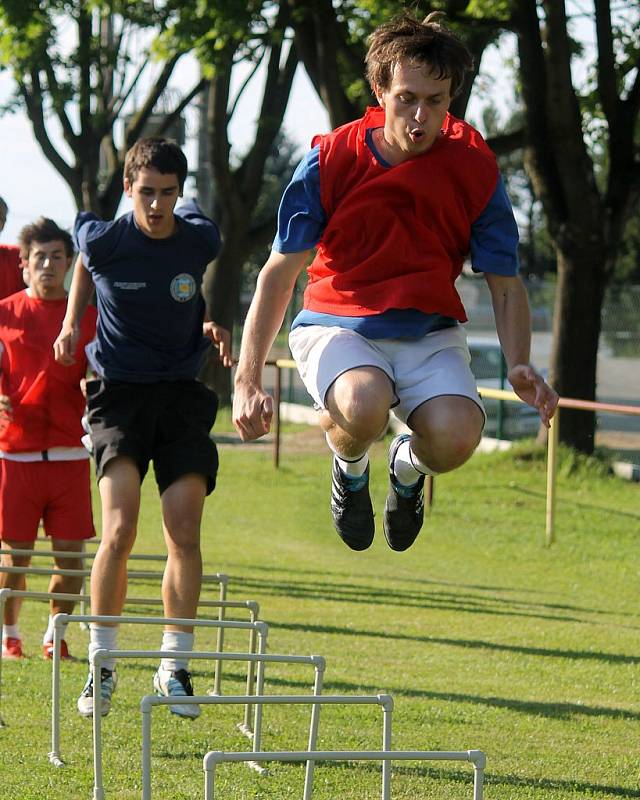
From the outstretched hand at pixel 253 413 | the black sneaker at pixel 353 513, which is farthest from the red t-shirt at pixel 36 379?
the outstretched hand at pixel 253 413

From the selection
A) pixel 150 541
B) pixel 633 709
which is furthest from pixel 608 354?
pixel 633 709

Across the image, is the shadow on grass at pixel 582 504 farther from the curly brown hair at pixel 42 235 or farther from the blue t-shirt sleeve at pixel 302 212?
the blue t-shirt sleeve at pixel 302 212

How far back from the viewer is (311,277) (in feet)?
17.1

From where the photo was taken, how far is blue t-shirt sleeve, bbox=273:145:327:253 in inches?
191

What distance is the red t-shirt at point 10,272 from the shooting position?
8289 millimetres

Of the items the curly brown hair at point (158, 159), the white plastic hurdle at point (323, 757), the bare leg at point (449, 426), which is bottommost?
the white plastic hurdle at point (323, 757)

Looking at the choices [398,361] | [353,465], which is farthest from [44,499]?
[398,361]

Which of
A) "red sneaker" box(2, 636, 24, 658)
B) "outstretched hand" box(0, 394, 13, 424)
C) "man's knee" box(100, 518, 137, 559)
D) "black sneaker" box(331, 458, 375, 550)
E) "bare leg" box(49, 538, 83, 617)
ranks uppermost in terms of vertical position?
"outstretched hand" box(0, 394, 13, 424)

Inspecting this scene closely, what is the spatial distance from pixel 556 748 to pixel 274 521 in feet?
28.5

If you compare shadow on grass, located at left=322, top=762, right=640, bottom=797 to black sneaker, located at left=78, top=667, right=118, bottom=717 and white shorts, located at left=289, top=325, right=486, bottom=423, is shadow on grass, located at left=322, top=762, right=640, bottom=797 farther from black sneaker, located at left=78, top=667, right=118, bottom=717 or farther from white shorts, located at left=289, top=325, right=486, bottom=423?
white shorts, located at left=289, top=325, right=486, bottom=423

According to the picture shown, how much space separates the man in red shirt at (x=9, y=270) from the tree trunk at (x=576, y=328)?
9.45 metres

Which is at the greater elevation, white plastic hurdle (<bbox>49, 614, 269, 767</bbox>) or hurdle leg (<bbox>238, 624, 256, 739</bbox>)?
white plastic hurdle (<bbox>49, 614, 269, 767</bbox>)

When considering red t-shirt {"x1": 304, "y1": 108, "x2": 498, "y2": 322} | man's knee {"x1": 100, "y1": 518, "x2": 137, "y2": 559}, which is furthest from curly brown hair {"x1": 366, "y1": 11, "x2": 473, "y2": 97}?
man's knee {"x1": 100, "y1": 518, "x2": 137, "y2": 559}

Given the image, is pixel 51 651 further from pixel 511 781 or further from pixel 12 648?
pixel 511 781
